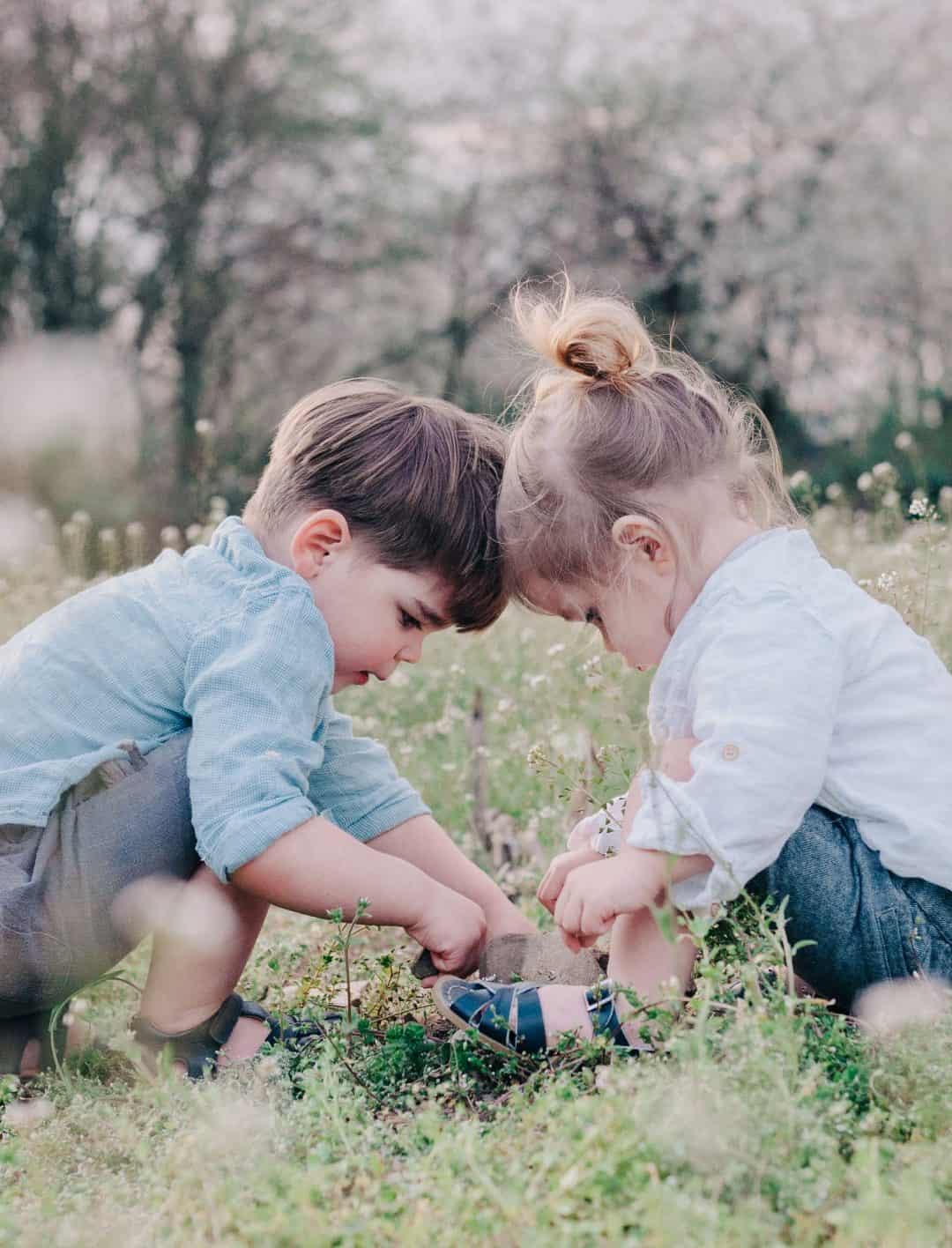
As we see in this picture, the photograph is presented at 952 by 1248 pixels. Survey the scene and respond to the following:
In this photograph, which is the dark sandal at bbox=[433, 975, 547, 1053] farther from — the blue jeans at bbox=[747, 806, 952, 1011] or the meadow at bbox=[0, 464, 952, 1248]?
the blue jeans at bbox=[747, 806, 952, 1011]

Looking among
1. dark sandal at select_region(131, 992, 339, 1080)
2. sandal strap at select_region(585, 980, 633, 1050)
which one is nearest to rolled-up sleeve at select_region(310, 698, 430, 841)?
dark sandal at select_region(131, 992, 339, 1080)

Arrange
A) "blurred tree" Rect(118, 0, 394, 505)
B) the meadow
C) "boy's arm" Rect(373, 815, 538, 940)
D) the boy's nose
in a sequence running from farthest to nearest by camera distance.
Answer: "blurred tree" Rect(118, 0, 394, 505) < "boy's arm" Rect(373, 815, 538, 940) < the boy's nose < the meadow

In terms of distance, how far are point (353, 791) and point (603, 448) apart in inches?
39.3

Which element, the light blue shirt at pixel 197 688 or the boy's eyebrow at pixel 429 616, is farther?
the boy's eyebrow at pixel 429 616

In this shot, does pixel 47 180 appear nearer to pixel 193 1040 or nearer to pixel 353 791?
pixel 353 791

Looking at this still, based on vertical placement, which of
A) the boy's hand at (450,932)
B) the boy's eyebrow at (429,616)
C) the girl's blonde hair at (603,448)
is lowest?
the boy's hand at (450,932)

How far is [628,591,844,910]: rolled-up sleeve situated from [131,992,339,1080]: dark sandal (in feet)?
2.52

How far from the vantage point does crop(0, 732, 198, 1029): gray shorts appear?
7.70ft

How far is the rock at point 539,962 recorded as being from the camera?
8.39 feet

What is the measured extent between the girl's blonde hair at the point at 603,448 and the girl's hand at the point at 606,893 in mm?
562

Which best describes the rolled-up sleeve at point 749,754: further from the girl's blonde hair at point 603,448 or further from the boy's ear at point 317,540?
the boy's ear at point 317,540

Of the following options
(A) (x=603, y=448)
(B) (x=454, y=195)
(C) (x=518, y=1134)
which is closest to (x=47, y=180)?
(B) (x=454, y=195)

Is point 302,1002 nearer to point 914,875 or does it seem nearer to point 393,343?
point 914,875

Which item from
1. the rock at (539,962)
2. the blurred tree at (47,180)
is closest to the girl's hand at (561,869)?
the rock at (539,962)
